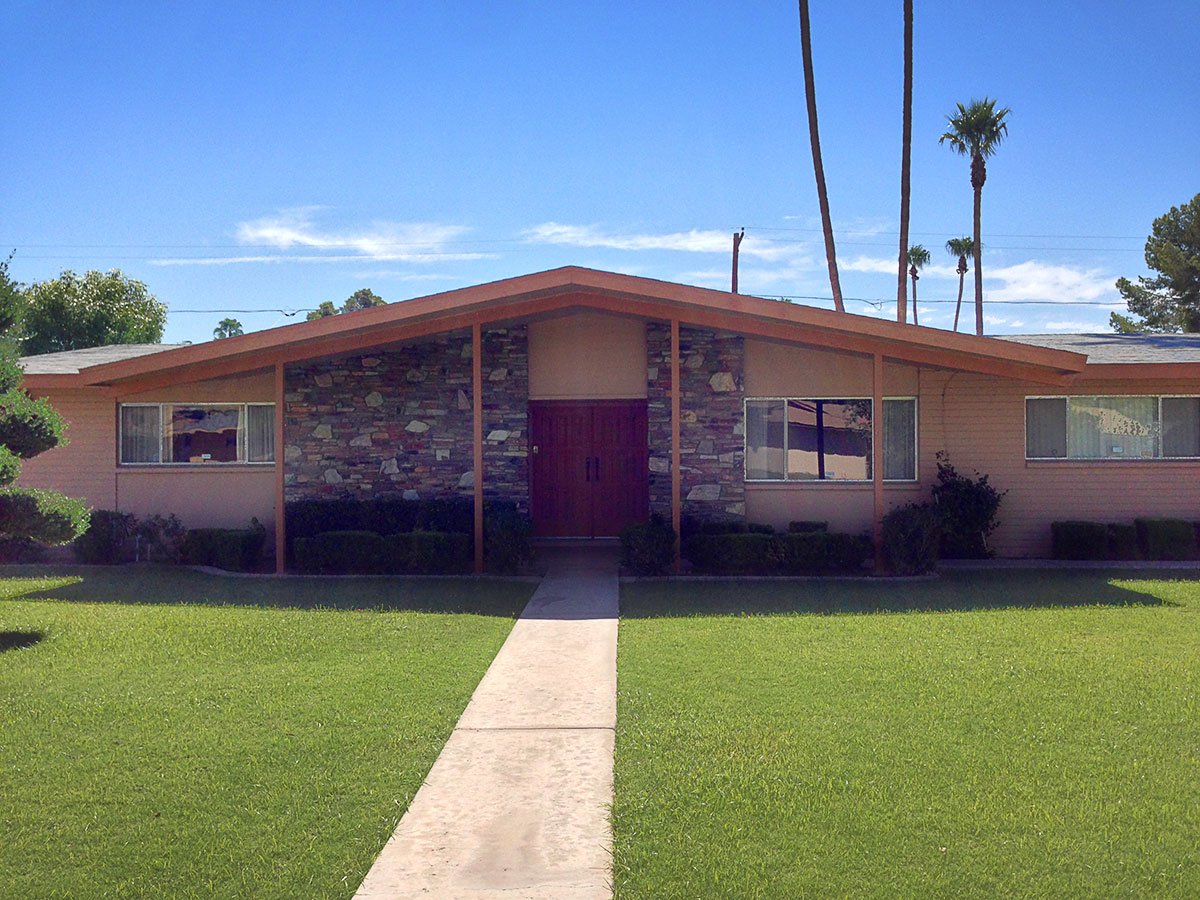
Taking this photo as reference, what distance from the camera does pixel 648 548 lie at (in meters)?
12.3

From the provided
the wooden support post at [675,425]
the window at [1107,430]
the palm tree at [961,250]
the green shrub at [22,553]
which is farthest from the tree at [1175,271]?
the green shrub at [22,553]

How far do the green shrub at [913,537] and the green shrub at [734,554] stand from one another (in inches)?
55.0

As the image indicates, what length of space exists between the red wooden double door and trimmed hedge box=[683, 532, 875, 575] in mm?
2580

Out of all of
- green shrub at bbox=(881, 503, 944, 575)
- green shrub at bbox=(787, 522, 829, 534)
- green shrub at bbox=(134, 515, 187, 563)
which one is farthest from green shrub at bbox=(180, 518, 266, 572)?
green shrub at bbox=(881, 503, 944, 575)

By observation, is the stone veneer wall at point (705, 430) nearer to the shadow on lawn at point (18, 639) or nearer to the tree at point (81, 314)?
the shadow on lawn at point (18, 639)

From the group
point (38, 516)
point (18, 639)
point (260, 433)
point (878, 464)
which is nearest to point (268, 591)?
point (38, 516)

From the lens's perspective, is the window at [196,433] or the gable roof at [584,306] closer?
the gable roof at [584,306]

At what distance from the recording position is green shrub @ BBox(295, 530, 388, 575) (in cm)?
1265

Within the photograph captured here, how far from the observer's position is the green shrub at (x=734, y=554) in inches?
487

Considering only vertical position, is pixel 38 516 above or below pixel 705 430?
below

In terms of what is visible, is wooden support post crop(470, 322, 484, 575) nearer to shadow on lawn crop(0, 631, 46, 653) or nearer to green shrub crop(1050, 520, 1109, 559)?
shadow on lawn crop(0, 631, 46, 653)

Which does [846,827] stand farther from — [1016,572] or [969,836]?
[1016,572]

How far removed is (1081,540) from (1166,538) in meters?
1.12

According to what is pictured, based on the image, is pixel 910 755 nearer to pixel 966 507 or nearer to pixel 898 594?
pixel 898 594
